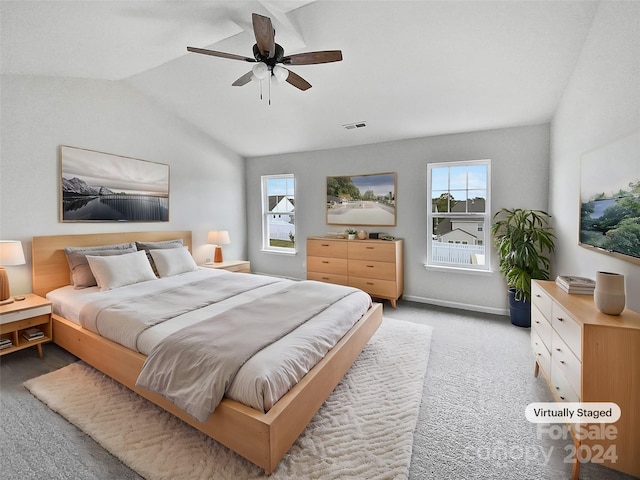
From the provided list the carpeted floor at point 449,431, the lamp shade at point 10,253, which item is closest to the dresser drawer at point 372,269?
the carpeted floor at point 449,431

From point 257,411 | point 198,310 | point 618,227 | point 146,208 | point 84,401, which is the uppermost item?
point 146,208

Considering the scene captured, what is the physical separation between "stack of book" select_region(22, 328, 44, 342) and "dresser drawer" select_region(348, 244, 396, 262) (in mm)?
3566

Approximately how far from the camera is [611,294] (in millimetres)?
1576

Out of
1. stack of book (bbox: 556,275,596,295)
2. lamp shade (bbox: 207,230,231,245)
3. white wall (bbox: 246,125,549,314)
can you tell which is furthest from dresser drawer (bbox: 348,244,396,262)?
stack of book (bbox: 556,275,596,295)

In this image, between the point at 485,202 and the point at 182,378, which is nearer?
the point at 182,378

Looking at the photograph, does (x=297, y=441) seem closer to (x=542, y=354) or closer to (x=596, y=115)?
(x=542, y=354)

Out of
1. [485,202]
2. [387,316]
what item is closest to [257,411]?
[387,316]

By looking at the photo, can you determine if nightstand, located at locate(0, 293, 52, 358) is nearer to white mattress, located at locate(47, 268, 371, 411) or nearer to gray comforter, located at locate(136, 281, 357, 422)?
white mattress, located at locate(47, 268, 371, 411)

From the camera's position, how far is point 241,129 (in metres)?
4.63

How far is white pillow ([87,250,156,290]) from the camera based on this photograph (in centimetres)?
306

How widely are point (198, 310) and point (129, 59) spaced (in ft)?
8.83

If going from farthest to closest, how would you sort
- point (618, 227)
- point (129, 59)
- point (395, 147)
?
point (395, 147) < point (129, 59) < point (618, 227)

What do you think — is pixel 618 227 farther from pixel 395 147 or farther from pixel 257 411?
pixel 395 147

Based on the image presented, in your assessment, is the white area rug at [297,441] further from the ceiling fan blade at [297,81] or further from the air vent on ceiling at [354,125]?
the air vent on ceiling at [354,125]
